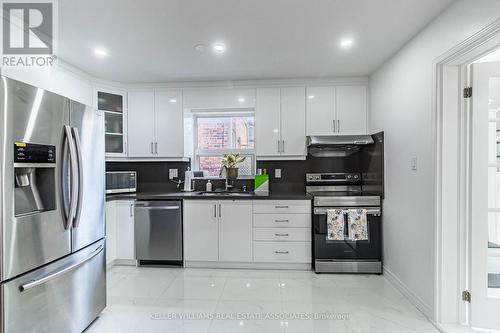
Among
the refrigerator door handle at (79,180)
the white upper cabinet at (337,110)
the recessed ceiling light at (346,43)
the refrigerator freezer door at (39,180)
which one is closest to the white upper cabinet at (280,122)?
the white upper cabinet at (337,110)

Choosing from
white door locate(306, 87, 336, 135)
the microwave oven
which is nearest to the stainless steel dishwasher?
the microwave oven

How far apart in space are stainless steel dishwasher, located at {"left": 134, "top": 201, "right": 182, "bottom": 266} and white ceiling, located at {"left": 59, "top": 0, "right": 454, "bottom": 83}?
1.70 m

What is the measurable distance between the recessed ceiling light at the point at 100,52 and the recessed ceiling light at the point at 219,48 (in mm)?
1117

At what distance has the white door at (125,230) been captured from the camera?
3189 mm

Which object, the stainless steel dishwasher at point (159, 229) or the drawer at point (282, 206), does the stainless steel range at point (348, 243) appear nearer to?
the drawer at point (282, 206)

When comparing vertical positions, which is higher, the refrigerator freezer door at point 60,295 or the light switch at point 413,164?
the light switch at point 413,164

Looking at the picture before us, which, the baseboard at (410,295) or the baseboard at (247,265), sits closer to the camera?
the baseboard at (410,295)

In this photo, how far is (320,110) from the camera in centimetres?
340

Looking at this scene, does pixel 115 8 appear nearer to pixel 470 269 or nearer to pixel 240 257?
pixel 240 257

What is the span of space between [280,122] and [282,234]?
1.48 meters

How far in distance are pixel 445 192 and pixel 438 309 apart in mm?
932

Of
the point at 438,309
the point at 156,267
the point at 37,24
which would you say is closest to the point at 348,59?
the point at 438,309

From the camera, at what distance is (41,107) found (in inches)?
60.4

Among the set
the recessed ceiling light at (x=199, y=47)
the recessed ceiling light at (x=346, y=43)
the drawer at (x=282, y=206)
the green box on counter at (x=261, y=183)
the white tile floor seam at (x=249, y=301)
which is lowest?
the white tile floor seam at (x=249, y=301)
